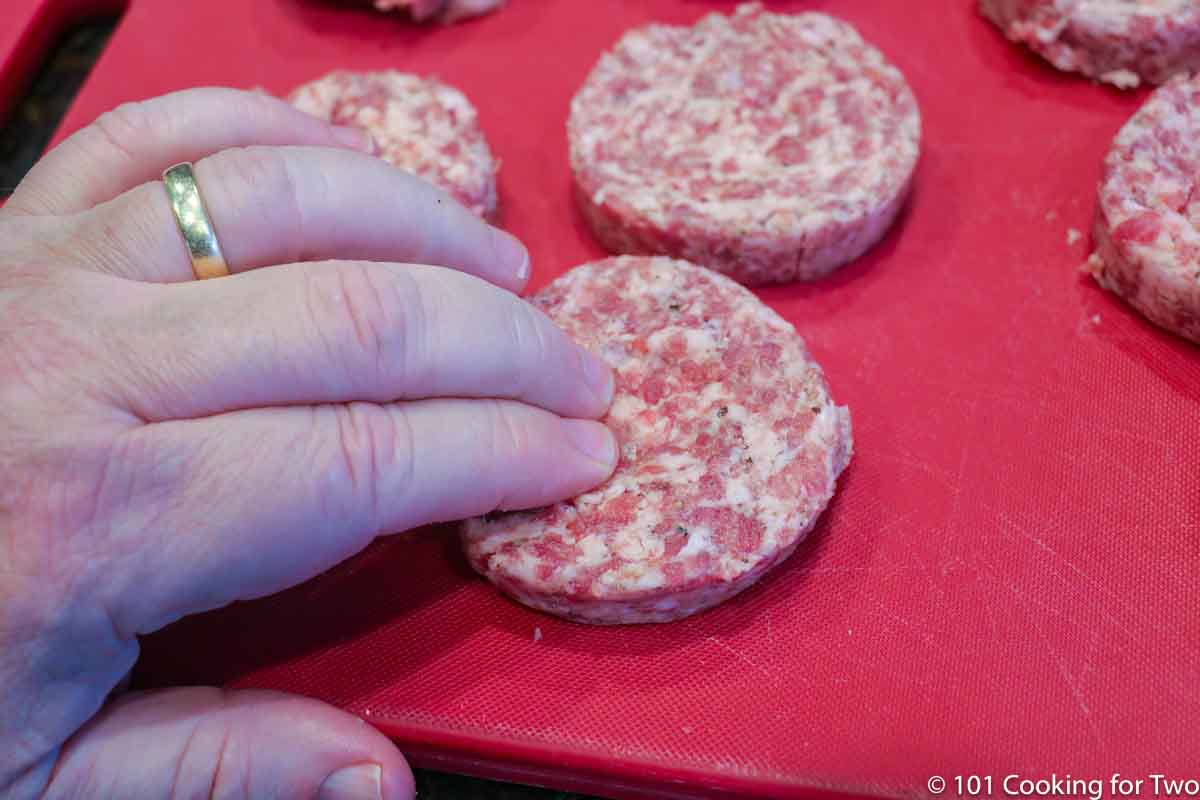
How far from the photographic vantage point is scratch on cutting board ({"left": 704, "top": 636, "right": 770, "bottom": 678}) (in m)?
1.84

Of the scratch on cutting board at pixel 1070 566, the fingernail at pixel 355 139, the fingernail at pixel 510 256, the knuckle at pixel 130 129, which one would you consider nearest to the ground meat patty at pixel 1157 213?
the scratch on cutting board at pixel 1070 566

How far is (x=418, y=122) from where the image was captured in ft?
8.16

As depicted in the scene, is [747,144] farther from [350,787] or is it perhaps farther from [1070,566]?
[350,787]

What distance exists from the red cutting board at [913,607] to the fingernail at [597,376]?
0.40 metres

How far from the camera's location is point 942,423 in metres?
2.13

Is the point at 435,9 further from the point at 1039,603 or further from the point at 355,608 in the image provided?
the point at 1039,603

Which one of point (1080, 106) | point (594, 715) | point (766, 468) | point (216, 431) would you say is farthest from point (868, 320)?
point (216, 431)

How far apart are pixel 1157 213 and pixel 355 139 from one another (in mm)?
1646

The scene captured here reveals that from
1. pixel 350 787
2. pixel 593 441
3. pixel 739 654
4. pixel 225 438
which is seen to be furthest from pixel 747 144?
pixel 350 787

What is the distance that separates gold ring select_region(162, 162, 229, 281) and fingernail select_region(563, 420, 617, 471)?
0.63 meters

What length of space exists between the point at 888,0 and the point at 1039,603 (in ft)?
5.77

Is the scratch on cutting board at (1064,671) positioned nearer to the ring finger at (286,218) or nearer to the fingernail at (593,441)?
the fingernail at (593,441)

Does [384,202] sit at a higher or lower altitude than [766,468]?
higher

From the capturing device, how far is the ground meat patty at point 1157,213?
6.86ft
